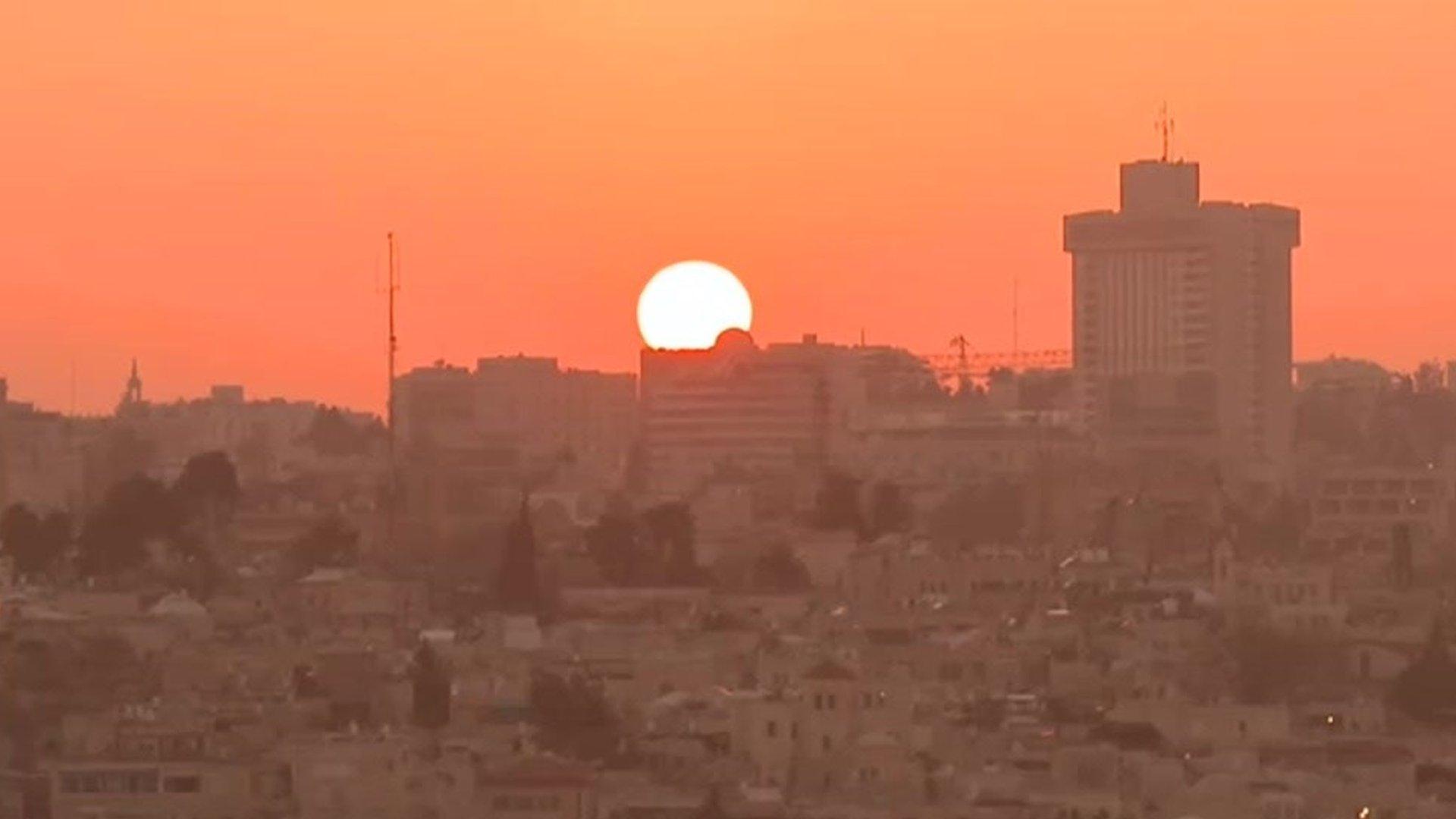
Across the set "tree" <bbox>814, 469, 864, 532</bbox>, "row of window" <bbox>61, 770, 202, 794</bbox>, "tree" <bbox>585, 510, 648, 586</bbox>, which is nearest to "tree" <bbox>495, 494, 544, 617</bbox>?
"tree" <bbox>585, 510, 648, 586</bbox>

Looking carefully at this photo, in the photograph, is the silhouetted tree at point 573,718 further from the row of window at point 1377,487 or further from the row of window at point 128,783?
the row of window at point 1377,487

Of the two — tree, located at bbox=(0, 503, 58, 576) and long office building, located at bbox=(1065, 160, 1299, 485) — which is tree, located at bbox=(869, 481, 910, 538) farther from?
long office building, located at bbox=(1065, 160, 1299, 485)

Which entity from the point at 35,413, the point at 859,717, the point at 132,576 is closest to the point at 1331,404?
the point at 35,413

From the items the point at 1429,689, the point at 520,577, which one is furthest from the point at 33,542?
the point at 1429,689

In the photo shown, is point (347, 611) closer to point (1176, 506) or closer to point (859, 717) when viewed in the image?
point (859, 717)

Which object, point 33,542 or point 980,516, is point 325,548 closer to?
point 33,542

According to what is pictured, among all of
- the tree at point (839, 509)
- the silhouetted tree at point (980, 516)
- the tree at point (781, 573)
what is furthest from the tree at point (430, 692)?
the silhouetted tree at point (980, 516)

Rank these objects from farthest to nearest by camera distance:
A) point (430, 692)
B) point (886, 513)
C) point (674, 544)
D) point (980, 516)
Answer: point (980, 516)
point (886, 513)
point (674, 544)
point (430, 692)
